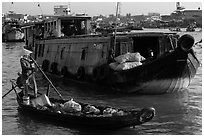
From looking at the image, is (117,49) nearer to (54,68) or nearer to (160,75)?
(160,75)

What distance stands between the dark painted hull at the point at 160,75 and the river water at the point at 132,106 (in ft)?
1.10

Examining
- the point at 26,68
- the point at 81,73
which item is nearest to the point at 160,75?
the point at 81,73

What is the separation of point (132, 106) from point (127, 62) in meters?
2.08

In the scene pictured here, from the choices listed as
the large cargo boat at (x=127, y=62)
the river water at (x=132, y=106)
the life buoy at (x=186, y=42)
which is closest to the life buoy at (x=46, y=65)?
the large cargo boat at (x=127, y=62)

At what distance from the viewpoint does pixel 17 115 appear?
41.2 ft

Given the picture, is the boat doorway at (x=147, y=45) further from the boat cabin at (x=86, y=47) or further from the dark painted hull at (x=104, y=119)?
the dark painted hull at (x=104, y=119)

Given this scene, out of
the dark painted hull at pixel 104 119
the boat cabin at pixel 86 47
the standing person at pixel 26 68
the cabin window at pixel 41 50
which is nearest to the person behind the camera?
the dark painted hull at pixel 104 119

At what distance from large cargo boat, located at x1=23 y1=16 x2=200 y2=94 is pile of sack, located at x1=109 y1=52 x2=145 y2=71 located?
0.10m

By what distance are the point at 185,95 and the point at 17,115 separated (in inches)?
266

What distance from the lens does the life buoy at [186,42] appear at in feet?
44.3

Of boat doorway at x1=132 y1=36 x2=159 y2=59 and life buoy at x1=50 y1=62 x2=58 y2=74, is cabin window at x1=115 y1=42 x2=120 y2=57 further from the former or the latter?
life buoy at x1=50 y1=62 x2=58 y2=74

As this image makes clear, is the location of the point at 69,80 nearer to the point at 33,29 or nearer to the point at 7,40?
the point at 33,29

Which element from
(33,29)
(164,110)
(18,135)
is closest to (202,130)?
(164,110)

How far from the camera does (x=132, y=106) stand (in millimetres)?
13906
